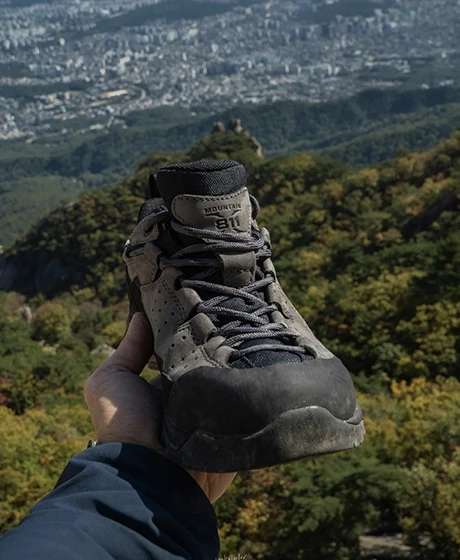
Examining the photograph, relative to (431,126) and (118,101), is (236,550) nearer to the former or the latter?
(431,126)

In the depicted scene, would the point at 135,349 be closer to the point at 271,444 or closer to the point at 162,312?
the point at 162,312

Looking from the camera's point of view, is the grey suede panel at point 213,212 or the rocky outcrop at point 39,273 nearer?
the grey suede panel at point 213,212

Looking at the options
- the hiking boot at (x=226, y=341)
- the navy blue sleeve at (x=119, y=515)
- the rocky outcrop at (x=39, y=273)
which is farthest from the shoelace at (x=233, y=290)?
the rocky outcrop at (x=39, y=273)

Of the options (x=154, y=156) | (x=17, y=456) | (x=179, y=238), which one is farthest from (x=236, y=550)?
(x=154, y=156)

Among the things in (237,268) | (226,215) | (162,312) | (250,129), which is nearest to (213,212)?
(226,215)

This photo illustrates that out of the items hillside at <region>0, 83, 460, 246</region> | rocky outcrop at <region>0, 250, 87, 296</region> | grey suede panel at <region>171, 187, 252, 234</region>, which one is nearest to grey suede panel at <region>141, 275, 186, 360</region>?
grey suede panel at <region>171, 187, 252, 234</region>

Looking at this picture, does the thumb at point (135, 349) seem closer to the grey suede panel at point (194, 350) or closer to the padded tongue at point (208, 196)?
the grey suede panel at point (194, 350)

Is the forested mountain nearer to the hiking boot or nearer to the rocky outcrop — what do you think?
the rocky outcrop
